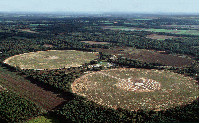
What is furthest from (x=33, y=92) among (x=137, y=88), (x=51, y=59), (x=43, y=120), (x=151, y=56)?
(x=151, y=56)

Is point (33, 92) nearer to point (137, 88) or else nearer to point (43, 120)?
point (43, 120)

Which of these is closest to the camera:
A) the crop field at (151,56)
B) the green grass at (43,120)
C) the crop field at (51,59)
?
the green grass at (43,120)

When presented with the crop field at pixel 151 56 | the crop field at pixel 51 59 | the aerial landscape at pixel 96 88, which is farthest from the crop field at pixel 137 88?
the crop field at pixel 51 59

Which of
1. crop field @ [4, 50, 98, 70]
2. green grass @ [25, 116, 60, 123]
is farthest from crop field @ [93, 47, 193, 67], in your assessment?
green grass @ [25, 116, 60, 123]

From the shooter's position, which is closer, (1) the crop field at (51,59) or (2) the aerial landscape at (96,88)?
(2) the aerial landscape at (96,88)

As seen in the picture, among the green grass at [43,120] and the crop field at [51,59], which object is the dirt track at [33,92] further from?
the crop field at [51,59]

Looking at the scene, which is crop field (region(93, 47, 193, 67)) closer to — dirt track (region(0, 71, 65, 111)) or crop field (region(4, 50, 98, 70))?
crop field (region(4, 50, 98, 70))
